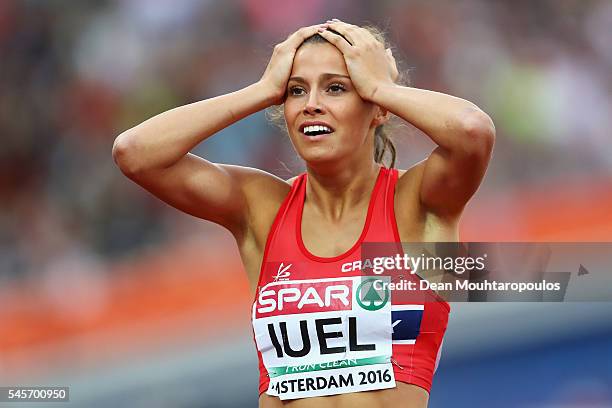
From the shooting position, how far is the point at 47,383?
4805 millimetres

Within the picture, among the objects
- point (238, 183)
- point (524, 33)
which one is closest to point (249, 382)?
point (238, 183)

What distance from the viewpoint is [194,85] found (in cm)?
536

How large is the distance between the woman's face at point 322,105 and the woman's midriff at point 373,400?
2.34ft

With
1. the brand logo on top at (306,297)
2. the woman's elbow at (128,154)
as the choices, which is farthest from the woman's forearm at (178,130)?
the brand logo on top at (306,297)

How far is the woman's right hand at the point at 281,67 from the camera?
9.46 ft

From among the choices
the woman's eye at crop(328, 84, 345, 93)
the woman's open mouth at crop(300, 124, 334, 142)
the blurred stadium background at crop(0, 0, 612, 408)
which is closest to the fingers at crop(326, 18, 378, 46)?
the woman's eye at crop(328, 84, 345, 93)

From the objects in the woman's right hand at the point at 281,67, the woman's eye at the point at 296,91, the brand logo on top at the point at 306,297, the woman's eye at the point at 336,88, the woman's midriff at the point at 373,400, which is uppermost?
the woman's right hand at the point at 281,67

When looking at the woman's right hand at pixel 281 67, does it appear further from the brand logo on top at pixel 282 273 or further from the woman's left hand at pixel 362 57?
the brand logo on top at pixel 282 273

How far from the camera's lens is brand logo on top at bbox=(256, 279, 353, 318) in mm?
2747

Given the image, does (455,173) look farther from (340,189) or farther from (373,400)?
(373,400)

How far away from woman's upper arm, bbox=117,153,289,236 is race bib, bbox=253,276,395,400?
1.18 feet

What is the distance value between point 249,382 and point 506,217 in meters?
1.57

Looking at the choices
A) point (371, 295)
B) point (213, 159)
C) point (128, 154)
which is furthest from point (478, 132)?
Result: point (213, 159)

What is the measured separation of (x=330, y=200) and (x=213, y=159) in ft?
7.61
